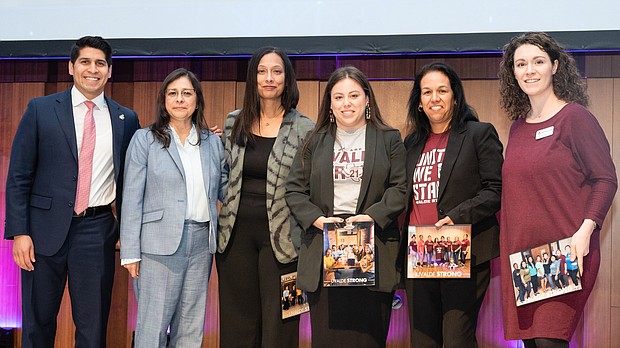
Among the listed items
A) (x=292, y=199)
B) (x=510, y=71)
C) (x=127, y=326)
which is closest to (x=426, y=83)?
(x=510, y=71)

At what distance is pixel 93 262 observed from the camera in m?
3.05

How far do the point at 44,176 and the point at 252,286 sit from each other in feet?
3.75

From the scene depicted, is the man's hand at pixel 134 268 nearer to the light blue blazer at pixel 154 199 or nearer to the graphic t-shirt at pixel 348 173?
the light blue blazer at pixel 154 199

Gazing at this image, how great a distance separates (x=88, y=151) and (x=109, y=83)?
4.86 ft

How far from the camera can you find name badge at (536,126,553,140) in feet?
8.71

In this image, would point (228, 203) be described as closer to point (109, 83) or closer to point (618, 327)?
point (109, 83)

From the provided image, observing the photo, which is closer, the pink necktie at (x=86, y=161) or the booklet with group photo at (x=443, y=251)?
the booklet with group photo at (x=443, y=251)

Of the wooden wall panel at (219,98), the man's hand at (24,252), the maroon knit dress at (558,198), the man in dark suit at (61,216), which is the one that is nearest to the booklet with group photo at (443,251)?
the maroon knit dress at (558,198)

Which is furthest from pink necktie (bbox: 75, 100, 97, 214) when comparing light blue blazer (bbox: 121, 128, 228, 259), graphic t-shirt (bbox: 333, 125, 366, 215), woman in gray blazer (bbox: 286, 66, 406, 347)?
graphic t-shirt (bbox: 333, 125, 366, 215)

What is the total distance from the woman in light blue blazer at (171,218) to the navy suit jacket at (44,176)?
0.79 ft

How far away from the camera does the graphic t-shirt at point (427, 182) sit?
287cm

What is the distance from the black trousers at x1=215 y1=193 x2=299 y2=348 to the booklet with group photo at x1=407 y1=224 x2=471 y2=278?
0.63m

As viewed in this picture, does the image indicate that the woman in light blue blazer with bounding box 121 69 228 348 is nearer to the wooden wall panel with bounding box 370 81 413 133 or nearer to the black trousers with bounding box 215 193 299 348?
the black trousers with bounding box 215 193 299 348

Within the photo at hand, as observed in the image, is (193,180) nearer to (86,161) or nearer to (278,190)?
(278,190)
